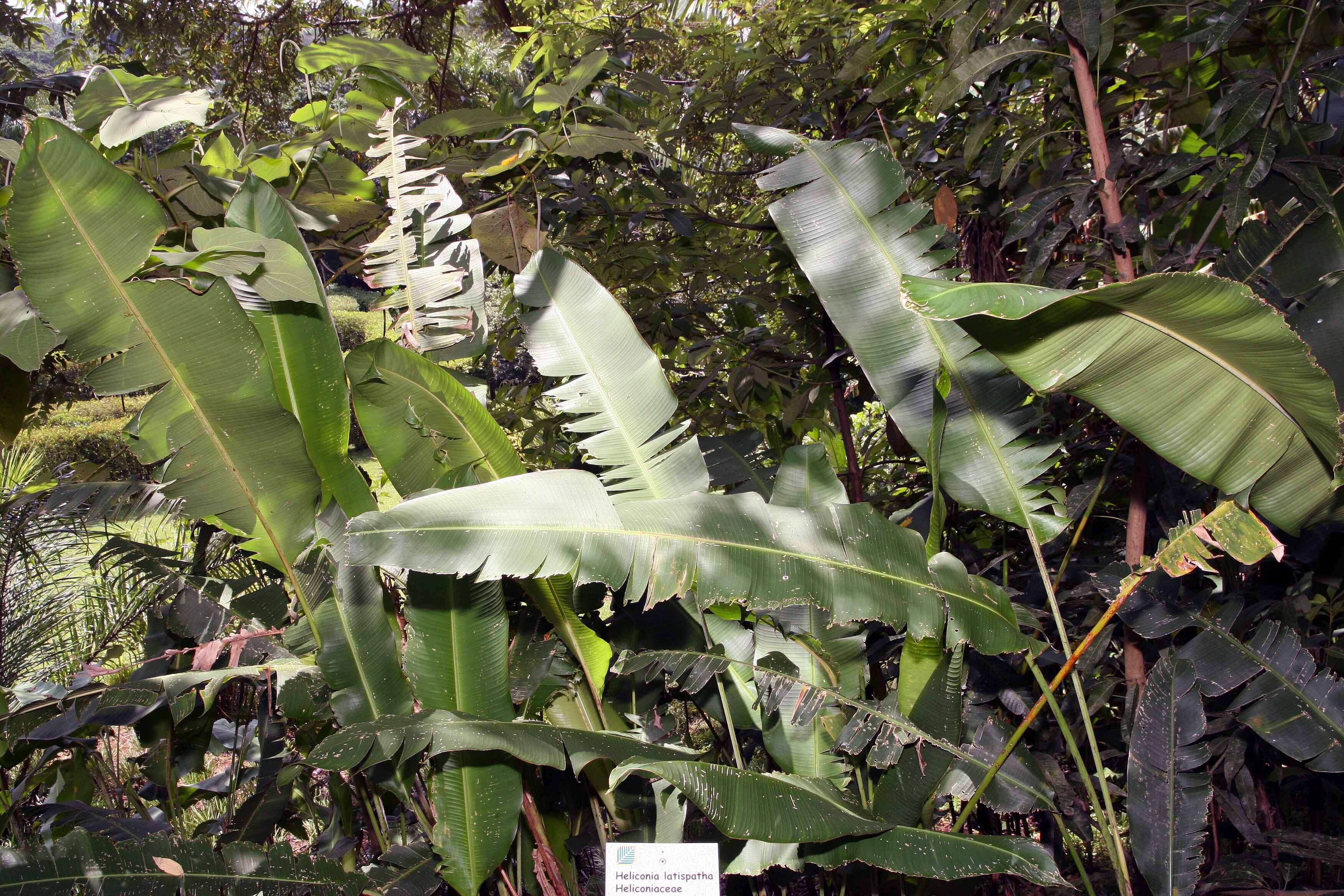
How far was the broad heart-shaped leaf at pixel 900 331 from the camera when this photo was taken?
55.7 inches

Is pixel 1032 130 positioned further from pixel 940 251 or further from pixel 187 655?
pixel 187 655

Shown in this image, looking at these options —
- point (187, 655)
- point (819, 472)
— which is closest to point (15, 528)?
point (187, 655)

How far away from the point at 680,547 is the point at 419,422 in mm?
557

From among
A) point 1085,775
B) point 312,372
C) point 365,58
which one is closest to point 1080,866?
point 1085,775

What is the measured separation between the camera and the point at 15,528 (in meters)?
2.53

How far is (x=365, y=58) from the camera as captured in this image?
1.82 metres

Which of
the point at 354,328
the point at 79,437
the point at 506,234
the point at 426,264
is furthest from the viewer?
the point at 354,328

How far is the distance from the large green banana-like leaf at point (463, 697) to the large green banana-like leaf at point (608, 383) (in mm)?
337

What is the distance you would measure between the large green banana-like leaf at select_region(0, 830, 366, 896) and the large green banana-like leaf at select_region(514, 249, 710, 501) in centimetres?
80

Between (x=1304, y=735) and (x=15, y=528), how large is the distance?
126 inches

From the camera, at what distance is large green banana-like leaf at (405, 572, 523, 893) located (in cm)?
146

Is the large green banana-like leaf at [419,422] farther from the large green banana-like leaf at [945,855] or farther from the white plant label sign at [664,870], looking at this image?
the large green banana-like leaf at [945,855]

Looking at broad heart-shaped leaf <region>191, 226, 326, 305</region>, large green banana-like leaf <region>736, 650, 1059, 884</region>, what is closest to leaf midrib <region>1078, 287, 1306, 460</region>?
large green banana-like leaf <region>736, 650, 1059, 884</region>

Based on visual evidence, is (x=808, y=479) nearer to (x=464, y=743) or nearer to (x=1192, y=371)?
(x=1192, y=371)
